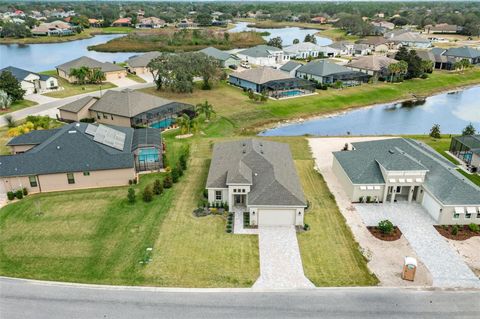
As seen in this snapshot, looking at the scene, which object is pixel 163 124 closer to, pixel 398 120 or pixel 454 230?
pixel 454 230

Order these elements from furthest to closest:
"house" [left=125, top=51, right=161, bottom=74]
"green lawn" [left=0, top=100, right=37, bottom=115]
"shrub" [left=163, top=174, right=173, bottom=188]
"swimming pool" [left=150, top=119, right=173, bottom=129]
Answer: "house" [left=125, top=51, right=161, bottom=74] < "green lawn" [left=0, top=100, right=37, bottom=115] < "swimming pool" [left=150, top=119, right=173, bottom=129] < "shrub" [left=163, top=174, right=173, bottom=188]

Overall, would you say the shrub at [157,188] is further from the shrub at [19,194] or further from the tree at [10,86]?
the tree at [10,86]

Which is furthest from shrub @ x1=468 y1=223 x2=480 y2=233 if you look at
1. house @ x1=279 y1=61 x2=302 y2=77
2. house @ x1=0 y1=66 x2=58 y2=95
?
house @ x1=0 y1=66 x2=58 y2=95

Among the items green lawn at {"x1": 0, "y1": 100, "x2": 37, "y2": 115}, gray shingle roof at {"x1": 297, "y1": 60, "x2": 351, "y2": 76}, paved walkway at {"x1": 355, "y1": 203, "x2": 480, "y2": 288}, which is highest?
gray shingle roof at {"x1": 297, "y1": 60, "x2": 351, "y2": 76}

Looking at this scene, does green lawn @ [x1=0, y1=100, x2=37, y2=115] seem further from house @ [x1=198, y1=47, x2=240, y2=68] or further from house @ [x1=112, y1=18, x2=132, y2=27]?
house @ [x1=112, y1=18, x2=132, y2=27]

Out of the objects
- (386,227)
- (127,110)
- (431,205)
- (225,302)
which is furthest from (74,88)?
(431,205)

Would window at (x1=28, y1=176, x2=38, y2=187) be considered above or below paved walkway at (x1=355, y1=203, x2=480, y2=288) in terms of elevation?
above

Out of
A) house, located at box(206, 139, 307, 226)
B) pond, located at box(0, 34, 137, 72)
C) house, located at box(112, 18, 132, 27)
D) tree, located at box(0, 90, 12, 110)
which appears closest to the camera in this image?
house, located at box(206, 139, 307, 226)

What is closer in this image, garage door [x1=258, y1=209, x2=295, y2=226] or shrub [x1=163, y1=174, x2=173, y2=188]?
garage door [x1=258, y1=209, x2=295, y2=226]
